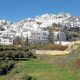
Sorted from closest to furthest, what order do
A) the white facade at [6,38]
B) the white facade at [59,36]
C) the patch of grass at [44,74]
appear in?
the patch of grass at [44,74], the white facade at [6,38], the white facade at [59,36]

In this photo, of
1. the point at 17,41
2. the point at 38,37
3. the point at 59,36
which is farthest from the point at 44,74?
the point at 59,36

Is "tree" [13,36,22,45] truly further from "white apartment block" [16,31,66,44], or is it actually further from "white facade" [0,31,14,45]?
"white apartment block" [16,31,66,44]

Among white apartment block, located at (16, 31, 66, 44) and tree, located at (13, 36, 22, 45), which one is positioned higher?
white apartment block, located at (16, 31, 66, 44)

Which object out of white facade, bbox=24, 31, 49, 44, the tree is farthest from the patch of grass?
white facade, bbox=24, 31, 49, 44

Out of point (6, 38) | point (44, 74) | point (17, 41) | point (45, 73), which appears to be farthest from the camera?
point (6, 38)

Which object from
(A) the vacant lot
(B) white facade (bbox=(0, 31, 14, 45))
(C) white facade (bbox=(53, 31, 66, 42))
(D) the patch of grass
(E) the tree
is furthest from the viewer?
(C) white facade (bbox=(53, 31, 66, 42))

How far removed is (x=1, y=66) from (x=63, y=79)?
43.3 feet

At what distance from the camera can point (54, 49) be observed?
94625mm

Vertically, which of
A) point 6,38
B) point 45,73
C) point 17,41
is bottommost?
point 45,73

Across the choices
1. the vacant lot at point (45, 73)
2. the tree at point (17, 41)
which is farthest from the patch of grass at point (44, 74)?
the tree at point (17, 41)

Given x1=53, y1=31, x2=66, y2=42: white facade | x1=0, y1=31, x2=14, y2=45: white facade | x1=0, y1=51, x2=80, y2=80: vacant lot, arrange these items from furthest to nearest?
x1=53, y1=31, x2=66, y2=42: white facade, x1=0, y1=31, x2=14, y2=45: white facade, x1=0, y1=51, x2=80, y2=80: vacant lot

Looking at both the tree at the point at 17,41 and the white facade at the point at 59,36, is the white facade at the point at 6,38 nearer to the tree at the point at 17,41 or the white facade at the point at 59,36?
the tree at the point at 17,41

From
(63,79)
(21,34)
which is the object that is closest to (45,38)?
(21,34)

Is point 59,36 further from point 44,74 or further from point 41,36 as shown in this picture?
point 44,74
